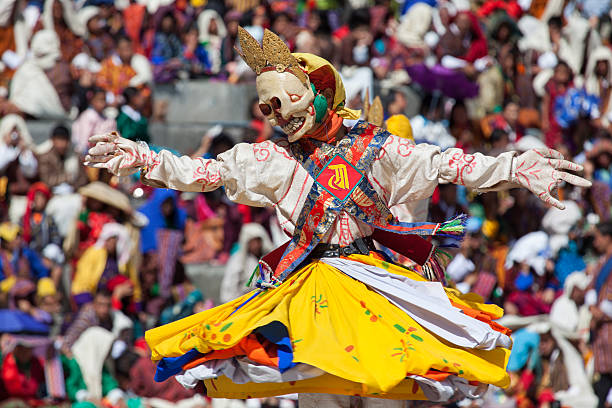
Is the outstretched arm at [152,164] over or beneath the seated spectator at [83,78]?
over

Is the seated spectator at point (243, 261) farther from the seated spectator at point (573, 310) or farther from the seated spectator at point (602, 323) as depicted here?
the seated spectator at point (602, 323)

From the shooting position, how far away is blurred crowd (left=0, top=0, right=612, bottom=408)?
31.8ft

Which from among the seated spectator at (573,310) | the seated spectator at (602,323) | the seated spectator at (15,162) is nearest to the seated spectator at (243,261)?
the seated spectator at (15,162)

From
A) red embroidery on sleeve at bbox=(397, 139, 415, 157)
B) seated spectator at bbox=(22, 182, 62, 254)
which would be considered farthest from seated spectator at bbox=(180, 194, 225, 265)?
red embroidery on sleeve at bbox=(397, 139, 415, 157)

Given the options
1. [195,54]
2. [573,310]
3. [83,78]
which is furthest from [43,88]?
[573,310]

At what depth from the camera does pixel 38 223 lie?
36.2ft

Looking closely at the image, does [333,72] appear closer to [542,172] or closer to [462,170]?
[462,170]

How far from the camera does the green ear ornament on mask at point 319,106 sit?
5520 millimetres

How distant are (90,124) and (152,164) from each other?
6.82 meters

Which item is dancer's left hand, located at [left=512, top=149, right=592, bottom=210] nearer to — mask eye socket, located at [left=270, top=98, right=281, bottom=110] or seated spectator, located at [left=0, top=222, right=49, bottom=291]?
mask eye socket, located at [left=270, top=98, right=281, bottom=110]

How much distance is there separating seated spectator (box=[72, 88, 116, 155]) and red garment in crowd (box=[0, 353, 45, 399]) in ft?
9.19

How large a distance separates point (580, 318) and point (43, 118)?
Answer: 5.71 m

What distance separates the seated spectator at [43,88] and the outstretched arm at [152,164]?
287 inches

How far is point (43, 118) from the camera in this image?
12578 mm
